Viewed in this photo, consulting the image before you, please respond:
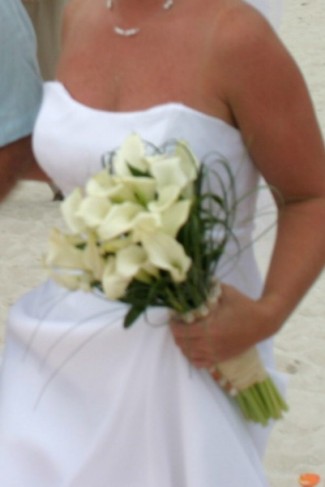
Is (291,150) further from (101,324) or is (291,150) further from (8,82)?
(8,82)

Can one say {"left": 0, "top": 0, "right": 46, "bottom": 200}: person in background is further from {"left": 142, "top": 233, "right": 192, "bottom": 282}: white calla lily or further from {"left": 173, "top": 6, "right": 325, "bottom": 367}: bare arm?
{"left": 142, "top": 233, "right": 192, "bottom": 282}: white calla lily

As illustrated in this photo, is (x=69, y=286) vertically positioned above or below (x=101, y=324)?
above

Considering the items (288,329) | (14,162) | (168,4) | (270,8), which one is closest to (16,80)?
(14,162)

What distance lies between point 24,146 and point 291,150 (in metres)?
0.76

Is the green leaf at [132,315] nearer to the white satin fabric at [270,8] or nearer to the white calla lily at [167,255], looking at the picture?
the white calla lily at [167,255]

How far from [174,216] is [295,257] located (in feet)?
1.49

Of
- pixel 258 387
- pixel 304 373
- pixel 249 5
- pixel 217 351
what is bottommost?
pixel 304 373

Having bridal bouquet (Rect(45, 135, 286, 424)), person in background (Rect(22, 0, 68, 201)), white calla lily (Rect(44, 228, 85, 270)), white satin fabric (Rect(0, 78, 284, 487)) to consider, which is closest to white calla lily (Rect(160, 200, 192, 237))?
bridal bouquet (Rect(45, 135, 286, 424))

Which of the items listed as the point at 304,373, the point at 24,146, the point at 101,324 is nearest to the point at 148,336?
the point at 101,324

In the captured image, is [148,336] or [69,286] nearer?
[69,286]

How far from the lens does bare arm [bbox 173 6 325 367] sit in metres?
2.90

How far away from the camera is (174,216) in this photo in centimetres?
Answer: 263

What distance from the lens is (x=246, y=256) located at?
322cm

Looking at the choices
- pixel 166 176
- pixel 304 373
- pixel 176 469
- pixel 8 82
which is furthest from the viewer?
pixel 304 373
